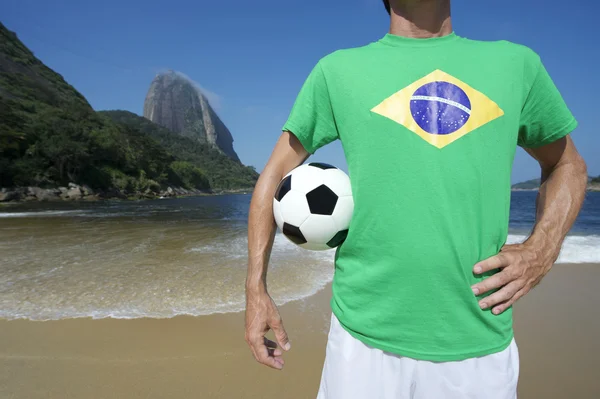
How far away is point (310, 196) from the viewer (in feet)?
4.92

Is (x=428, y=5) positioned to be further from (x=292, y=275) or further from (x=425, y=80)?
(x=292, y=275)

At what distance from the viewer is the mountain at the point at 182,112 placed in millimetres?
178000

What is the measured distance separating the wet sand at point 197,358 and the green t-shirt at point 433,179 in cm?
180

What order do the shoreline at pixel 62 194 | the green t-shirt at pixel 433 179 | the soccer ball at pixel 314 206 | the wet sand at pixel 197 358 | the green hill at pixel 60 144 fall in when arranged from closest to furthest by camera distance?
the green t-shirt at pixel 433 179 → the soccer ball at pixel 314 206 → the wet sand at pixel 197 358 → the shoreline at pixel 62 194 → the green hill at pixel 60 144

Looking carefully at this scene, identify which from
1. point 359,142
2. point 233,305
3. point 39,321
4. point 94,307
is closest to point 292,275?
point 233,305

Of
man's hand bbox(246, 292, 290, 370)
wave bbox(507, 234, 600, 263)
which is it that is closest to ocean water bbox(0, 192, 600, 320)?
wave bbox(507, 234, 600, 263)

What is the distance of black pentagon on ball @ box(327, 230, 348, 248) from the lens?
4.56 ft

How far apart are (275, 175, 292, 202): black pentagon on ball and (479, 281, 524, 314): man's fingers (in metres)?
0.84

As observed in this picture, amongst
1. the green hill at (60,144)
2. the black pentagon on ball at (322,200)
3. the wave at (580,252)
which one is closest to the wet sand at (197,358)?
the black pentagon on ball at (322,200)

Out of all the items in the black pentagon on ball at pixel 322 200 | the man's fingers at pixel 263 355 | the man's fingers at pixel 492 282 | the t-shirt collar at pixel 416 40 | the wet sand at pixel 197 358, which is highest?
the t-shirt collar at pixel 416 40

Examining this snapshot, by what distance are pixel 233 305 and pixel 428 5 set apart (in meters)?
4.01

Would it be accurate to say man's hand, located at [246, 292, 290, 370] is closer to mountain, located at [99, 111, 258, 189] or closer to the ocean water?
the ocean water

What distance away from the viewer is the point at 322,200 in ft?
4.77

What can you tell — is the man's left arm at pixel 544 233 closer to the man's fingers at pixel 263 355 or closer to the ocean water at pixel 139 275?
the man's fingers at pixel 263 355
